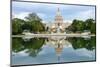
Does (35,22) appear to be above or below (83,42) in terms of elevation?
above

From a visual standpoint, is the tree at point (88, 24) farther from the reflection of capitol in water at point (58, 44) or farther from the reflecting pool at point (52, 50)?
the reflection of capitol in water at point (58, 44)

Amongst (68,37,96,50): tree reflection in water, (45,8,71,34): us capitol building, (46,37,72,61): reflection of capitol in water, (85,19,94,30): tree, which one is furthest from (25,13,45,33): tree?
(85,19,94,30): tree

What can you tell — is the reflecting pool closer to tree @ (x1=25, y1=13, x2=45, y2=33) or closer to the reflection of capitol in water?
the reflection of capitol in water

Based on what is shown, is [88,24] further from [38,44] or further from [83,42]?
[38,44]

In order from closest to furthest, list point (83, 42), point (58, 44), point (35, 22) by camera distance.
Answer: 1. point (35, 22)
2. point (58, 44)
3. point (83, 42)

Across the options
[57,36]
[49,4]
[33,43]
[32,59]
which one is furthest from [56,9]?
[32,59]

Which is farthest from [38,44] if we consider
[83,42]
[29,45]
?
[83,42]

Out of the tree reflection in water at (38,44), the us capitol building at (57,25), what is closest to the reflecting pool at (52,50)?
the tree reflection in water at (38,44)

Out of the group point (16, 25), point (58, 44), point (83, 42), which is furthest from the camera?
point (83, 42)

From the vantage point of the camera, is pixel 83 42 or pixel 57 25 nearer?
pixel 57 25
